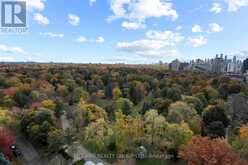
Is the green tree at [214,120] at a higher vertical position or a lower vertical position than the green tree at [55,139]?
higher

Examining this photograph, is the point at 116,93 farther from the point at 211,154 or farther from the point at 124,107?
the point at 211,154

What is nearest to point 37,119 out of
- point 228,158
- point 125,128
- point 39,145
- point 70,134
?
point 39,145

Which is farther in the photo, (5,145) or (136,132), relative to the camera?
(136,132)

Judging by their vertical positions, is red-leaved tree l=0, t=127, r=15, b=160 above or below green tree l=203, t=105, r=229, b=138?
below

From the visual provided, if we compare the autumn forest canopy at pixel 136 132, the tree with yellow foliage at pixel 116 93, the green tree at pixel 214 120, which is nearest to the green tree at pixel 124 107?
the autumn forest canopy at pixel 136 132

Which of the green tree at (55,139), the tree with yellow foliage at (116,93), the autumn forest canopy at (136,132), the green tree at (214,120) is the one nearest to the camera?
the autumn forest canopy at (136,132)

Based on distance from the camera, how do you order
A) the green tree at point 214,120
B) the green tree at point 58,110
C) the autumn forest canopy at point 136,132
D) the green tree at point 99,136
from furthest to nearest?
the green tree at point 58,110 → the green tree at point 214,120 → the green tree at point 99,136 → the autumn forest canopy at point 136,132

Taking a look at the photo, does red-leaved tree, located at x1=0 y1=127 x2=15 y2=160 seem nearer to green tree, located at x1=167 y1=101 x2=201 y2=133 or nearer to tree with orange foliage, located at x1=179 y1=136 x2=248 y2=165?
tree with orange foliage, located at x1=179 y1=136 x2=248 y2=165

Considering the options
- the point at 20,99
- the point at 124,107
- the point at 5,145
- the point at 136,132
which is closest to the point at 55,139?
the point at 5,145

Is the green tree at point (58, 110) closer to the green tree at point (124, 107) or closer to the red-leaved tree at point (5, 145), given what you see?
the green tree at point (124, 107)

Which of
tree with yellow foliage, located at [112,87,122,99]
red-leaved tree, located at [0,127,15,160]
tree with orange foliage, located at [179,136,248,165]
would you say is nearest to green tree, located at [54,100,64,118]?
red-leaved tree, located at [0,127,15,160]

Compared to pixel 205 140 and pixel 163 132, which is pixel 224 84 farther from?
pixel 205 140
